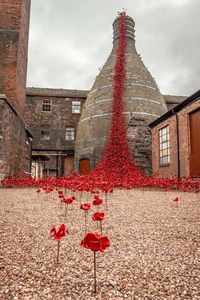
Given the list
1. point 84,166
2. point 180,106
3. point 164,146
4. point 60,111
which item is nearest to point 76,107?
point 60,111

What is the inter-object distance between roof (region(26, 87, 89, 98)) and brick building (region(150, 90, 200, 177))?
563 inches

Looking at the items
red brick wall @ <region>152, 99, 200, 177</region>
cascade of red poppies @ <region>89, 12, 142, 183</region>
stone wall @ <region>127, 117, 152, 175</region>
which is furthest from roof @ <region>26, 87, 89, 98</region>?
red brick wall @ <region>152, 99, 200, 177</region>

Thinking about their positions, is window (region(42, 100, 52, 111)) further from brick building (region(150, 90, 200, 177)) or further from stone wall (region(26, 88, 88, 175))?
brick building (region(150, 90, 200, 177))

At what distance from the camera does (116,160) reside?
15844mm

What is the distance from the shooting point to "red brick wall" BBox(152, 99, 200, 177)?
36.7 feet

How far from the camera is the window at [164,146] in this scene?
44.2 ft

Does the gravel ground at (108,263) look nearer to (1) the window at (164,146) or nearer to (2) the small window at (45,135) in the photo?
(1) the window at (164,146)

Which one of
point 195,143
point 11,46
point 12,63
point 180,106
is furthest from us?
point 11,46

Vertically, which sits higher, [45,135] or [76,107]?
[76,107]

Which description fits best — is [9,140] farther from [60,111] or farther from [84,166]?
[60,111]

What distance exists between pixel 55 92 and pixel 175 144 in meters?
19.3

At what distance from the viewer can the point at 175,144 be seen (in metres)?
12.3

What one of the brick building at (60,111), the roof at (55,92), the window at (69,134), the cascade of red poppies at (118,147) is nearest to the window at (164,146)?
the brick building at (60,111)

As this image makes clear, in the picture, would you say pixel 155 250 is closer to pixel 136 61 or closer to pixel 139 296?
pixel 139 296
